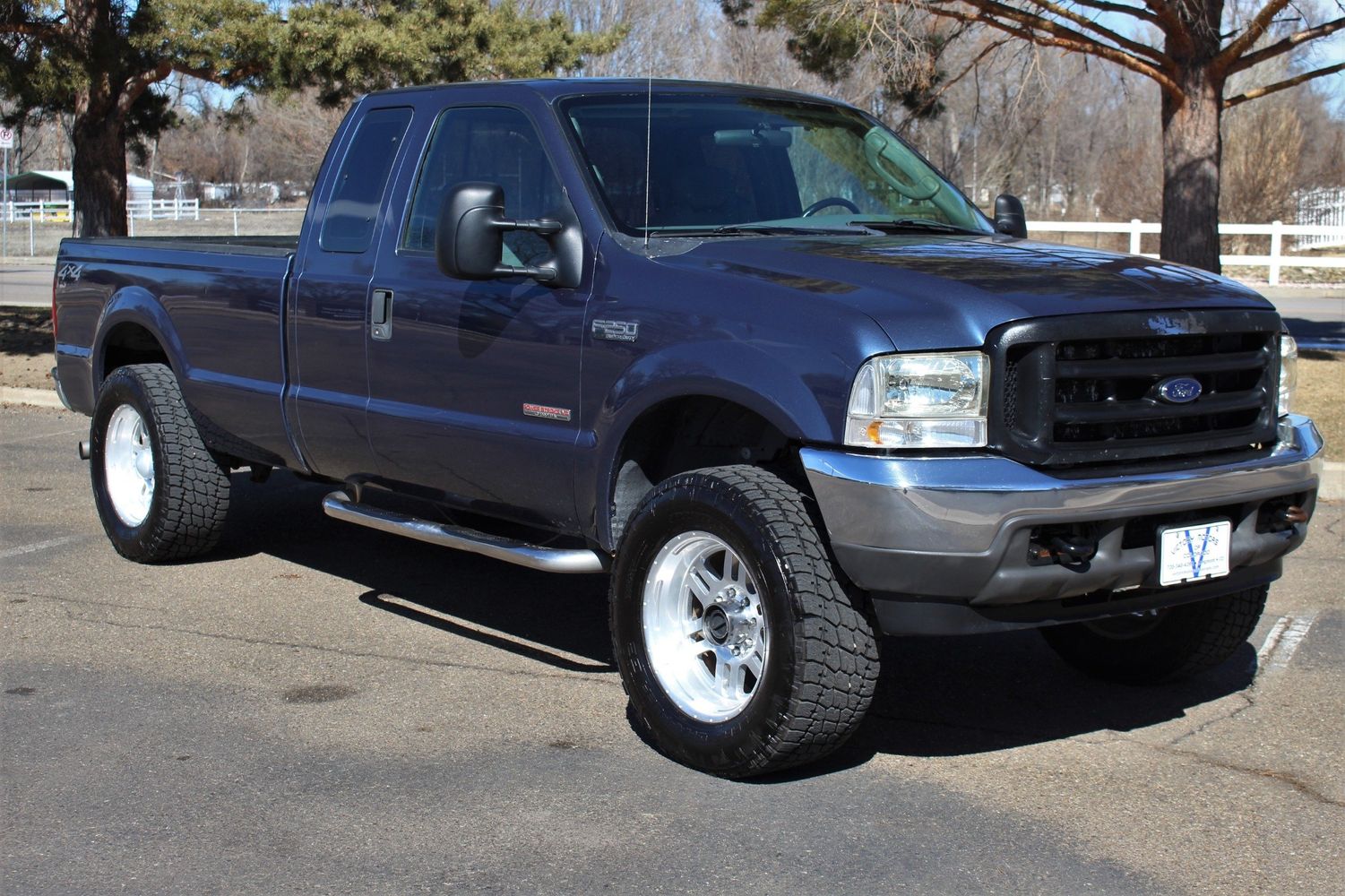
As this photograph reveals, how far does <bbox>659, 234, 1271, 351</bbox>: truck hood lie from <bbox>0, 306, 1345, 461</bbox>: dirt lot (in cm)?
536

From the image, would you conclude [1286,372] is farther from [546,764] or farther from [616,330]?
[546,764]

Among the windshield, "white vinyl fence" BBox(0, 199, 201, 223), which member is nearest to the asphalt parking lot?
the windshield

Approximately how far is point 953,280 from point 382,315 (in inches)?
88.9

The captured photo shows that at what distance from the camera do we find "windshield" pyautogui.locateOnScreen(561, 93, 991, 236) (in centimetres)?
521

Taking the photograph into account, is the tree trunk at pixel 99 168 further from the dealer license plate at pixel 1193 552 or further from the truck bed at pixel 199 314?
the dealer license plate at pixel 1193 552

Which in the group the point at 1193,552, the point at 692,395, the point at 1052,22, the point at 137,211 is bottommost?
the point at 1193,552

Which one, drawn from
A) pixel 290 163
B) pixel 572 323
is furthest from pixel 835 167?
pixel 290 163

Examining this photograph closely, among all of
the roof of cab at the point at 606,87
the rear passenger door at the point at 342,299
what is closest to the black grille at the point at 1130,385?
the roof of cab at the point at 606,87

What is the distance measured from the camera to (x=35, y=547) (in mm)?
7457

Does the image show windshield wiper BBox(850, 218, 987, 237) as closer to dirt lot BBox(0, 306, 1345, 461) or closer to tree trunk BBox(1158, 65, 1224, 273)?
dirt lot BBox(0, 306, 1345, 461)

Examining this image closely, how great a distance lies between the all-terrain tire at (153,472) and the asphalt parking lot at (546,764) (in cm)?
27

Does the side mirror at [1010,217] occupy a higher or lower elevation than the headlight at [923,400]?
higher

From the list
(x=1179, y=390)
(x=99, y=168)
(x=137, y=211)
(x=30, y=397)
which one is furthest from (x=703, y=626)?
(x=137, y=211)

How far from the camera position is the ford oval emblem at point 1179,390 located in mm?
4328
